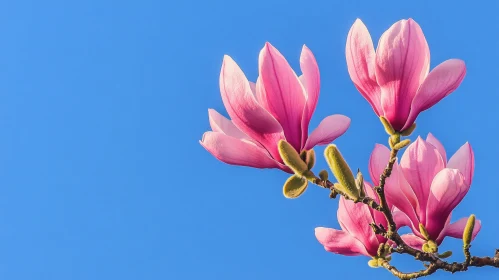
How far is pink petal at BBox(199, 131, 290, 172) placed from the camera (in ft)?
3.42

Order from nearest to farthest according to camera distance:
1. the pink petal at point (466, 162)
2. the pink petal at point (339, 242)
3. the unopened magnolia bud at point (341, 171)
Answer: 1. the unopened magnolia bud at point (341, 171)
2. the pink petal at point (466, 162)
3. the pink petal at point (339, 242)

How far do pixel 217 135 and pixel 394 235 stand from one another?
329mm

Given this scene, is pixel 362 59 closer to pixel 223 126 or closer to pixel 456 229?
pixel 223 126

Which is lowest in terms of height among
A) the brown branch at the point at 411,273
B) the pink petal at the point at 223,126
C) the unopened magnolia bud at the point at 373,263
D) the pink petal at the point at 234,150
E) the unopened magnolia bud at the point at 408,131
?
the brown branch at the point at 411,273

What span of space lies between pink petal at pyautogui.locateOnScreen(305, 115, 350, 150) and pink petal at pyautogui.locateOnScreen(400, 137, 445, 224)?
134 mm

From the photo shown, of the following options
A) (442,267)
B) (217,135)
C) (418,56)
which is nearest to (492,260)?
(442,267)

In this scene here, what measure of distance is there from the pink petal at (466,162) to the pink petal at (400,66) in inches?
7.2

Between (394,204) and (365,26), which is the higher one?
(365,26)

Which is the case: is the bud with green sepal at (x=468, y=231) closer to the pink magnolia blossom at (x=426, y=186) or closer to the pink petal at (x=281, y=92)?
the pink magnolia blossom at (x=426, y=186)

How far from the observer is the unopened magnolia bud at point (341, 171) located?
933mm

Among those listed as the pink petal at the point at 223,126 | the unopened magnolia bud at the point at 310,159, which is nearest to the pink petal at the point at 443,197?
the unopened magnolia bud at the point at 310,159

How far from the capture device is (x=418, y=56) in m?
0.97

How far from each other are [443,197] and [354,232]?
0.20 metres

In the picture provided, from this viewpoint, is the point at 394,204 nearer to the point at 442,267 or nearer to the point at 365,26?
the point at 442,267
